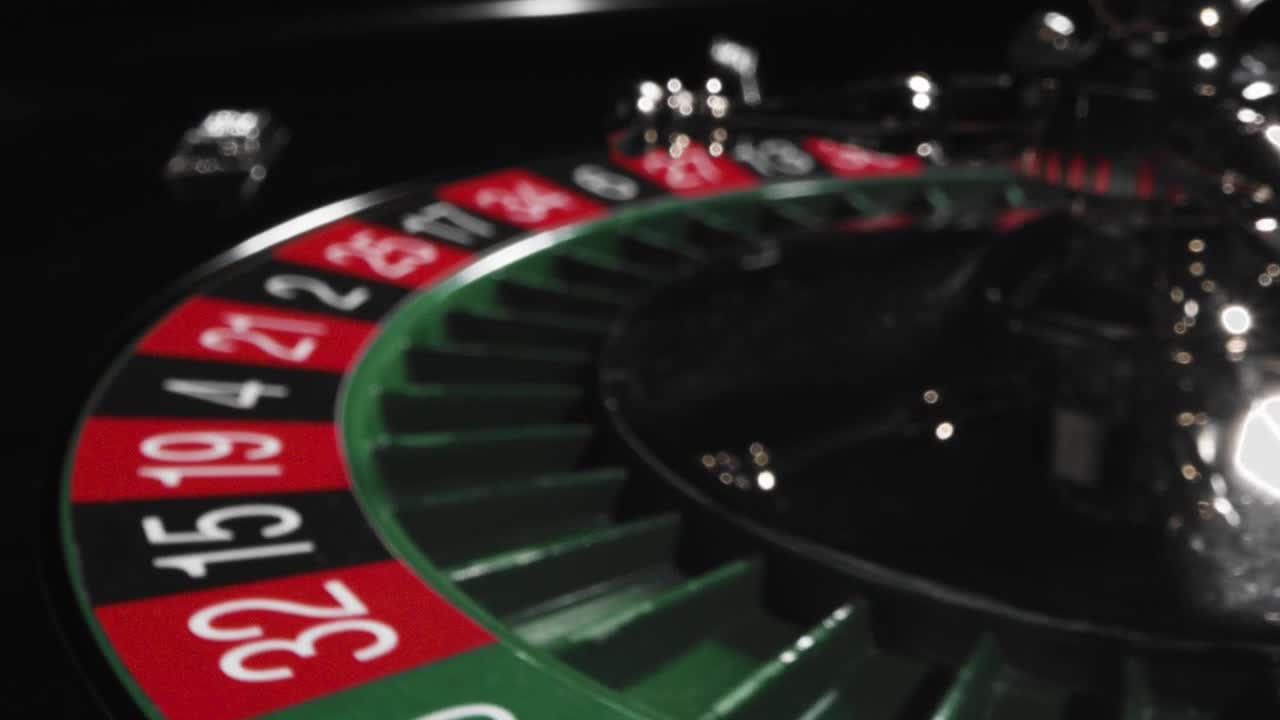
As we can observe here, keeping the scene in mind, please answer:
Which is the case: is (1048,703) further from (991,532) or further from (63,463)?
(63,463)

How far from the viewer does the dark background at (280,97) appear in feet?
5.49

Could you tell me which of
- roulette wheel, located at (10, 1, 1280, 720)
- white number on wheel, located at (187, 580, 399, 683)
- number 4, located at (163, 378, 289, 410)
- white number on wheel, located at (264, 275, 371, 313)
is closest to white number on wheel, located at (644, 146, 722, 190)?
roulette wheel, located at (10, 1, 1280, 720)

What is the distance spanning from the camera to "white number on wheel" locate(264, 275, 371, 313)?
74.2 inches

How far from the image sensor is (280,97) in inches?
93.0

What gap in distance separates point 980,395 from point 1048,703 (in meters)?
0.48

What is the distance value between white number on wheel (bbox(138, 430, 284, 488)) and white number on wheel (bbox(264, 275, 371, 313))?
16.9 inches

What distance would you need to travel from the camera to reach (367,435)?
4.98ft

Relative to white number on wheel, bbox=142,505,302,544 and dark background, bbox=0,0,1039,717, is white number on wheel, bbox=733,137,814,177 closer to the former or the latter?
dark background, bbox=0,0,1039,717

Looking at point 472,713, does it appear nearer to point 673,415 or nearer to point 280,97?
point 673,415

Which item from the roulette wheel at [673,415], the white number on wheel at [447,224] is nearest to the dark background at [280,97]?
the roulette wheel at [673,415]

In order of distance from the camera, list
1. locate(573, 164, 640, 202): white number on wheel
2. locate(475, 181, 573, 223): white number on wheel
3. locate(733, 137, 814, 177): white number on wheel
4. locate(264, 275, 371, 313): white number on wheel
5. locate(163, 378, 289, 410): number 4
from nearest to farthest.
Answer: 1. locate(163, 378, 289, 410): number 4
2. locate(264, 275, 371, 313): white number on wheel
3. locate(475, 181, 573, 223): white number on wheel
4. locate(573, 164, 640, 202): white number on wheel
5. locate(733, 137, 814, 177): white number on wheel

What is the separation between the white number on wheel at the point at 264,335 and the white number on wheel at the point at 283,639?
611 mm

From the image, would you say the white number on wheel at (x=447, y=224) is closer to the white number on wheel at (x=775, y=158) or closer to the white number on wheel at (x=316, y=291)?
the white number on wheel at (x=316, y=291)

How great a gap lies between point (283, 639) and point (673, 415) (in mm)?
517
